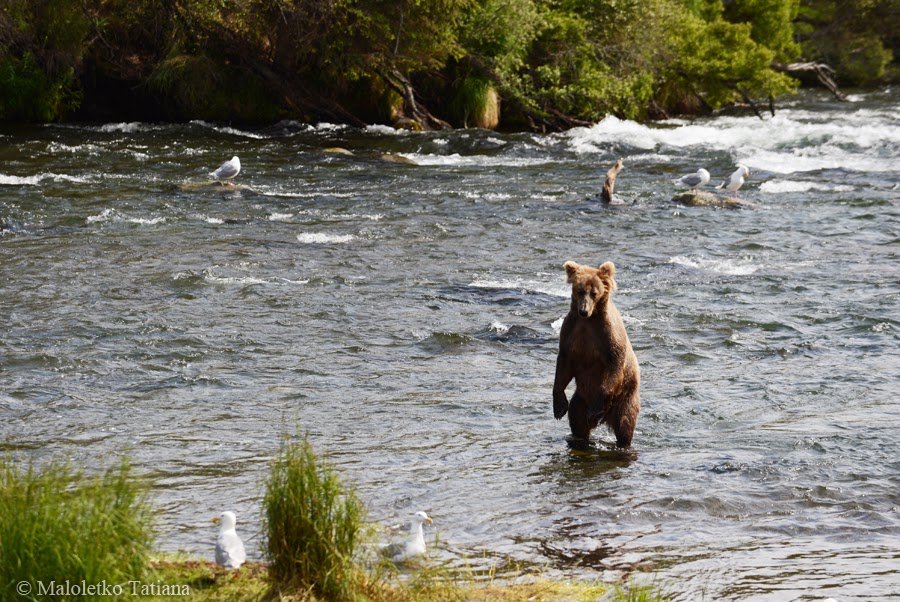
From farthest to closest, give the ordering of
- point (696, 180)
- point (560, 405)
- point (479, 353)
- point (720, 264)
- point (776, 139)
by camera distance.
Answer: point (776, 139) → point (696, 180) → point (720, 264) → point (479, 353) → point (560, 405)

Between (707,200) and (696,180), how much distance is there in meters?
1.28

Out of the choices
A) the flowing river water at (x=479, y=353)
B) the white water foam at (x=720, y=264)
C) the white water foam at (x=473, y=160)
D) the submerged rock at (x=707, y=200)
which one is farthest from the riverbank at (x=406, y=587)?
the white water foam at (x=473, y=160)

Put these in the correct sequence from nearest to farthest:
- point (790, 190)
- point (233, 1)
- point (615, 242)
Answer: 1. point (615, 242)
2. point (790, 190)
3. point (233, 1)

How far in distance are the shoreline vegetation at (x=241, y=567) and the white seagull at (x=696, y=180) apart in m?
16.2

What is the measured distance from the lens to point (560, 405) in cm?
855

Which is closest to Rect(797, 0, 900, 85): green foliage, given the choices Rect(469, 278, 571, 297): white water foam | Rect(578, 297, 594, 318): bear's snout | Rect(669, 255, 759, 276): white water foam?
Rect(669, 255, 759, 276): white water foam

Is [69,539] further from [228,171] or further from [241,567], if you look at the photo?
[228,171]

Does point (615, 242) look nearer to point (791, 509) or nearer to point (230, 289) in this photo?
point (230, 289)

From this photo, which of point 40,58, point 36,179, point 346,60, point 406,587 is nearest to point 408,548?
point 406,587

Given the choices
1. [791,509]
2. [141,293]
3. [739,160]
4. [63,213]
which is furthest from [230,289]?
[739,160]

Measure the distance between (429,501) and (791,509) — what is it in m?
2.33

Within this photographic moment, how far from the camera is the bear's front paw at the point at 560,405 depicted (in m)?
8.55

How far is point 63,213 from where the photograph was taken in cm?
1816

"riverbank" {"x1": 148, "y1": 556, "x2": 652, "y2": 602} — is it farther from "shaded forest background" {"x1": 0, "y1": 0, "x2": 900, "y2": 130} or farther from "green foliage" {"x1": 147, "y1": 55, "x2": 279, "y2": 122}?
"green foliage" {"x1": 147, "y1": 55, "x2": 279, "y2": 122}
